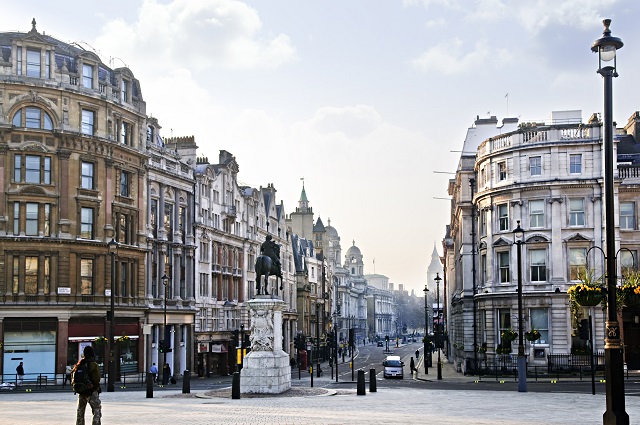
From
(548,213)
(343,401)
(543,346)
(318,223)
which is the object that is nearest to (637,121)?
(548,213)

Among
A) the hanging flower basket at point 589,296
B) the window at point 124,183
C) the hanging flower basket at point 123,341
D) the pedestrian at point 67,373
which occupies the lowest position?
the pedestrian at point 67,373

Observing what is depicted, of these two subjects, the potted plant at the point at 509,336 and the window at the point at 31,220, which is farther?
the window at the point at 31,220

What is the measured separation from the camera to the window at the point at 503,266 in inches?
2499

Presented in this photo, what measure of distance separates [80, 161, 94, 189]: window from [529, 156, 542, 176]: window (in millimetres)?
30646

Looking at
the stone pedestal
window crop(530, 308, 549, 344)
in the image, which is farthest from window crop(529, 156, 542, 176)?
the stone pedestal

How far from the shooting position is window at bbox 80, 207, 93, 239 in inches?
2365

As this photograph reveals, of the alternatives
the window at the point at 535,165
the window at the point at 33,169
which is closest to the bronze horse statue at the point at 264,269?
the window at the point at 33,169

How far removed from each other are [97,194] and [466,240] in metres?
30.2

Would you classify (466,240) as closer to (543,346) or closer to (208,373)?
(543,346)

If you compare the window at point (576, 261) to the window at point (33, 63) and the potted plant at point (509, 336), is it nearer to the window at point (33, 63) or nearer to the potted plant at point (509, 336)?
the potted plant at point (509, 336)

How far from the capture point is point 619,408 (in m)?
16.3

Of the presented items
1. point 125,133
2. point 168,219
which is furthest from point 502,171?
point 125,133

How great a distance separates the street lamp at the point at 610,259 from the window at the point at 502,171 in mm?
47048

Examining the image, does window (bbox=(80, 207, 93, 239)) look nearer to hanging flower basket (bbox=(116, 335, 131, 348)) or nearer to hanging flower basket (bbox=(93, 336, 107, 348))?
hanging flower basket (bbox=(93, 336, 107, 348))
